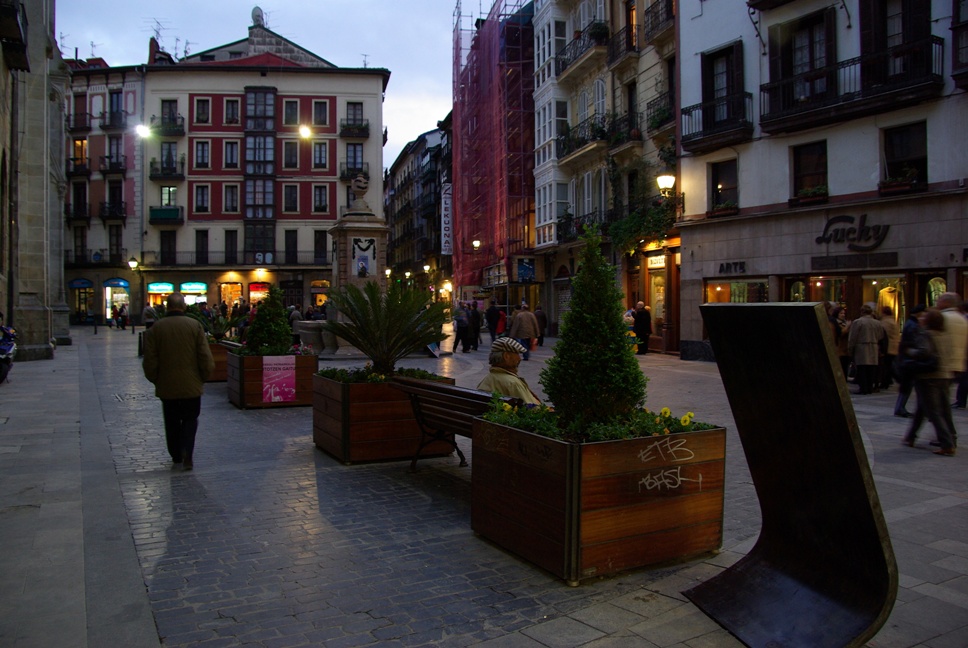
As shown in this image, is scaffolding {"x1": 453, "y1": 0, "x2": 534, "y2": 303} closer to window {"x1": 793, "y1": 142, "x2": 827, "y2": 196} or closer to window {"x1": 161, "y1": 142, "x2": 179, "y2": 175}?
window {"x1": 793, "y1": 142, "x2": 827, "y2": 196}

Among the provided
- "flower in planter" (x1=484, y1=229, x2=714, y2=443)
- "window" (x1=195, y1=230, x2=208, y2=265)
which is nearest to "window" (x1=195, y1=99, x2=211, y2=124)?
"window" (x1=195, y1=230, x2=208, y2=265)

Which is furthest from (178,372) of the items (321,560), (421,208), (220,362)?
(421,208)

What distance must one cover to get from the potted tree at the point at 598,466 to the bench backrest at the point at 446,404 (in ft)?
2.20

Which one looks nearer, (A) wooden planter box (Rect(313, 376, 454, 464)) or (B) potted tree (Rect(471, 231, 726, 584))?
(B) potted tree (Rect(471, 231, 726, 584))

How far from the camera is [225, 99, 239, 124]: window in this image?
2254 inches

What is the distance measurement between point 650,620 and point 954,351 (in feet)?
20.6

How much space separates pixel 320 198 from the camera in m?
58.2

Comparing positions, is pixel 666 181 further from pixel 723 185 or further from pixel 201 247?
pixel 201 247

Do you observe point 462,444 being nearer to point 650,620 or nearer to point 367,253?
point 650,620

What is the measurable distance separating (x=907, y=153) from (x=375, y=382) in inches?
622

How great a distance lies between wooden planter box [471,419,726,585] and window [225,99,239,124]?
57.8 m

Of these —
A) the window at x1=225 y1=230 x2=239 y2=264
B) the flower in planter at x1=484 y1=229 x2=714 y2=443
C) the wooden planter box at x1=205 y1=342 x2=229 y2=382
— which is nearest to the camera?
the flower in planter at x1=484 y1=229 x2=714 y2=443

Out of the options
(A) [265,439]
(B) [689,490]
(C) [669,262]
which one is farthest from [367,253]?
(B) [689,490]

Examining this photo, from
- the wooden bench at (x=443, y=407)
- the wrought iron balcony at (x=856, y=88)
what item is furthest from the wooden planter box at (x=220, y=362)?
the wrought iron balcony at (x=856, y=88)
